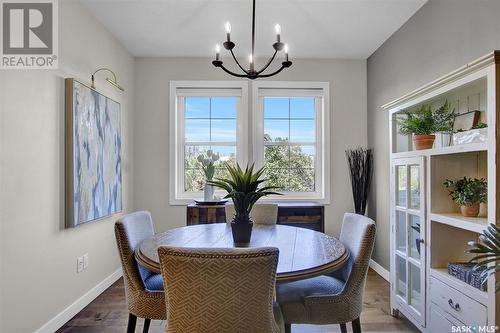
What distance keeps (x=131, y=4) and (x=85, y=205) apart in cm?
178

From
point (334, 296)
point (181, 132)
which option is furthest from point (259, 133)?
point (334, 296)

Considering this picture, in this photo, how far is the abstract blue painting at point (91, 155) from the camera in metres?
2.42

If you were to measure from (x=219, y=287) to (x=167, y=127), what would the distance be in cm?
306

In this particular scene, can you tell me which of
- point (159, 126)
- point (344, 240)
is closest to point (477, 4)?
point (344, 240)

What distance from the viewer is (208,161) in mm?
3725

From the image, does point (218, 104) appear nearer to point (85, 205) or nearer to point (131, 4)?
point (131, 4)

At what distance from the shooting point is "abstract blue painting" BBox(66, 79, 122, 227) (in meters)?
2.42

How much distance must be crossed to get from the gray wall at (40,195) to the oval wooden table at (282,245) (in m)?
0.82

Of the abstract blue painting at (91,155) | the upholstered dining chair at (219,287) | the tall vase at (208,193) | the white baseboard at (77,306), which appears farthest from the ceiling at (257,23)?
the white baseboard at (77,306)

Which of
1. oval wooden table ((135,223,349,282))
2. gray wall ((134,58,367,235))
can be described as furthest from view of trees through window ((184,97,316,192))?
oval wooden table ((135,223,349,282))

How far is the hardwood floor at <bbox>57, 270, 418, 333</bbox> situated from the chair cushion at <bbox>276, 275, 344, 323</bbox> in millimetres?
641

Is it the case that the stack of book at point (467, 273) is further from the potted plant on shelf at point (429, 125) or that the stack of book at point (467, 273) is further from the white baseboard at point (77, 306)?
the white baseboard at point (77, 306)

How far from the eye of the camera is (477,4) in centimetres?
206

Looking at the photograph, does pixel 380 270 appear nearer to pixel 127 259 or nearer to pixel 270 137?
pixel 270 137
